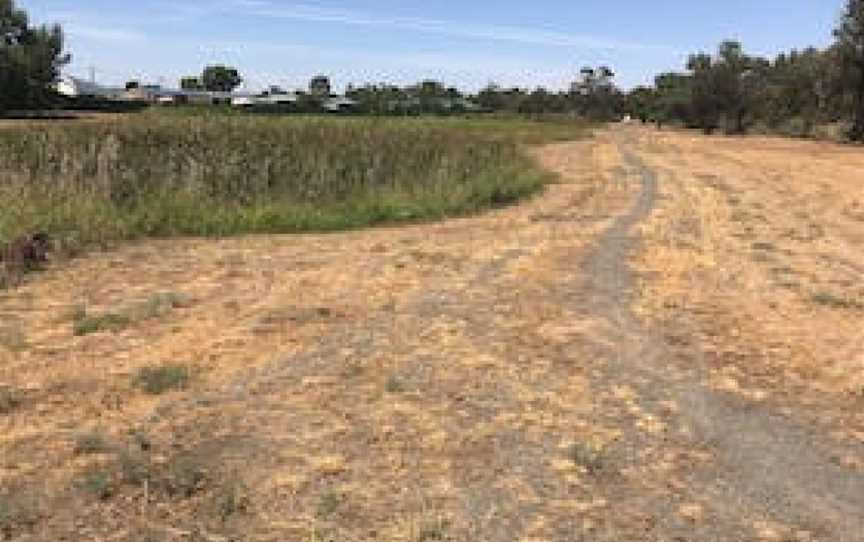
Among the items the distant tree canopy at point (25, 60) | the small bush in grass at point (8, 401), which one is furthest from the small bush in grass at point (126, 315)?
the distant tree canopy at point (25, 60)

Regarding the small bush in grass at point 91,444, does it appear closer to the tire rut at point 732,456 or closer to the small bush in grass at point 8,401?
the small bush in grass at point 8,401

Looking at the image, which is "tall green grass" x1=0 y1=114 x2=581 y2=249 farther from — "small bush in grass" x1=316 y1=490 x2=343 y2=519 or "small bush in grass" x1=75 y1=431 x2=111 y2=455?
"small bush in grass" x1=316 y1=490 x2=343 y2=519

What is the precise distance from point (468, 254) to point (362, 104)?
10707 cm

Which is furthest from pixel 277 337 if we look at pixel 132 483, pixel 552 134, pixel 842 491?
pixel 552 134

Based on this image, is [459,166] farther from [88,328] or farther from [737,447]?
[737,447]

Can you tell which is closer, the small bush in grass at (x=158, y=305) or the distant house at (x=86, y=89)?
the small bush in grass at (x=158, y=305)

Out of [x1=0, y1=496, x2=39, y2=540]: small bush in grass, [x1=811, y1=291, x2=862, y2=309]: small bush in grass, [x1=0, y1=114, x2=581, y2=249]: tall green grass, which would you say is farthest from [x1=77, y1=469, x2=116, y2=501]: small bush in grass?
[x1=0, y1=114, x2=581, y2=249]: tall green grass

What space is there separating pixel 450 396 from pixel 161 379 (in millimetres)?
1902

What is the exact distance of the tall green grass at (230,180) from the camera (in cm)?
1770

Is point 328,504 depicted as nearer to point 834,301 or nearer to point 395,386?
point 395,386

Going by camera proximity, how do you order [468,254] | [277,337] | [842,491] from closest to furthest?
[842,491], [277,337], [468,254]

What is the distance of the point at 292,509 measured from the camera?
674cm

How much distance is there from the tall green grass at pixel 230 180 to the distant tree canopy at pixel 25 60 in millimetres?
58506

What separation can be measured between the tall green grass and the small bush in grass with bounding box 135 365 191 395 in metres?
6.23
